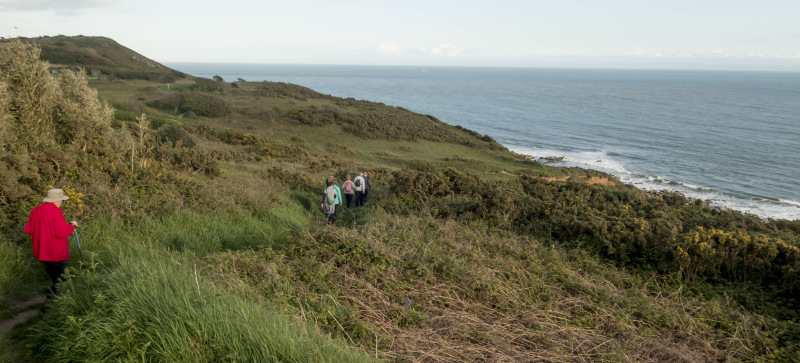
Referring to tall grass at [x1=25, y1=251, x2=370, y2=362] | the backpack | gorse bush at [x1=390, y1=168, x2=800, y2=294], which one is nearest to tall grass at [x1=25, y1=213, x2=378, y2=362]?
tall grass at [x1=25, y1=251, x2=370, y2=362]

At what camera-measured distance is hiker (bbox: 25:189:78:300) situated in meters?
5.71

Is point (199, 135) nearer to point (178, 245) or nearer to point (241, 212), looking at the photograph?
point (241, 212)

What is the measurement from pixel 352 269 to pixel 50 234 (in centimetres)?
395

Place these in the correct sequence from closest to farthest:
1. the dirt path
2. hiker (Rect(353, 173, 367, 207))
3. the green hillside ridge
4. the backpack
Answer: the green hillside ridge < the dirt path < the backpack < hiker (Rect(353, 173, 367, 207))

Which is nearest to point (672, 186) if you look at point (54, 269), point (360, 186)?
point (360, 186)

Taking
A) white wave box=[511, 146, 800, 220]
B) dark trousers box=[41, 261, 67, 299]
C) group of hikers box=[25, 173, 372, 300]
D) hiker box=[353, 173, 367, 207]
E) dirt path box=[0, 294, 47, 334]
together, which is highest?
group of hikers box=[25, 173, 372, 300]

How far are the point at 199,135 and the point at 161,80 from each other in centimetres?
2642

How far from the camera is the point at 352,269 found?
6.39m

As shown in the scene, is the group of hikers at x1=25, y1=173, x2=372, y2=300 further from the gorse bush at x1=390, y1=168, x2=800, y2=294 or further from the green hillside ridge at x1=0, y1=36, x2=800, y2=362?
the gorse bush at x1=390, y1=168, x2=800, y2=294

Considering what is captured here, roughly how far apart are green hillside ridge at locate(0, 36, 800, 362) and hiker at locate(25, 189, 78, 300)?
1.58 feet

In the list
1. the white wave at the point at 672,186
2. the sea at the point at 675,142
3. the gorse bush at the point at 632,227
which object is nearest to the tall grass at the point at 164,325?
the gorse bush at the point at 632,227

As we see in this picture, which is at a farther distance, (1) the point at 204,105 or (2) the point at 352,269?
(1) the point at 204,105

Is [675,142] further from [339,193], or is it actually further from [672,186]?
[339,193]

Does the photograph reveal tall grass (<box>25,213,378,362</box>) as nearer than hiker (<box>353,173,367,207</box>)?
Yes
